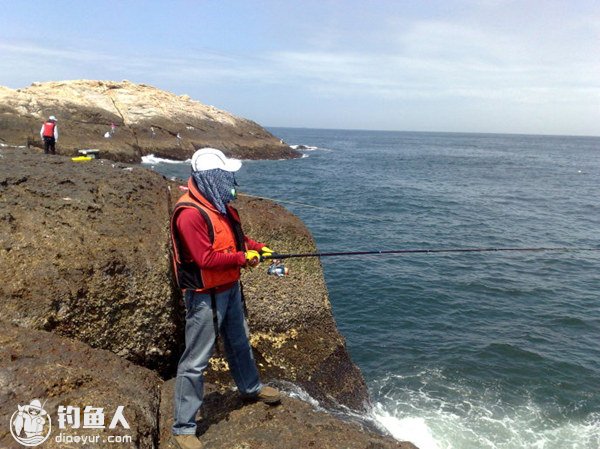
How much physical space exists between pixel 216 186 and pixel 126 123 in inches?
1859

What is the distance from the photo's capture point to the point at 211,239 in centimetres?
376

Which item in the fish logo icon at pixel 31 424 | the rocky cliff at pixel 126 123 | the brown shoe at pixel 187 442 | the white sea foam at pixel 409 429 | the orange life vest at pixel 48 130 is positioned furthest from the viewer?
the rocky cliff at pixel 126 123

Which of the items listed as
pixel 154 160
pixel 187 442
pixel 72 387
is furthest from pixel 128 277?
pixel 154 160

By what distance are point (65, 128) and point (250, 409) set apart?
41.3 m

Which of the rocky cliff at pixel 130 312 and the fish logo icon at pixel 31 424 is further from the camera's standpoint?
the rocky cliff at pixel 130 312

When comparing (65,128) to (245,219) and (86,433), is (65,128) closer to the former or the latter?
(245,219)

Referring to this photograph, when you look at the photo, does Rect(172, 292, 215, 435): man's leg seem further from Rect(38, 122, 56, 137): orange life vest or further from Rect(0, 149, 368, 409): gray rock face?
Rect(38, 122, 56, 137): orange life vest

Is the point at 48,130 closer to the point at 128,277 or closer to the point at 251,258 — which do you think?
the point at 128,277

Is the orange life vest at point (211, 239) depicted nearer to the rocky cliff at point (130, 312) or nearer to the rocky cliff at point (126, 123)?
the rocky cliff at point (130, 312)

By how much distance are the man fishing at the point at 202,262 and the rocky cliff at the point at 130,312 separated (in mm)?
403

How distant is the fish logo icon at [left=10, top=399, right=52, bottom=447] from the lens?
320 cm

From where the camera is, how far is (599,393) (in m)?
9.40

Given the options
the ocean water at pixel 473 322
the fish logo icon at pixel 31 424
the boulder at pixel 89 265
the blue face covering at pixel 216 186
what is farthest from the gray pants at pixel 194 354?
the ocean water at pixel 473 322

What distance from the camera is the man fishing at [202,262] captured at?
368 cm
